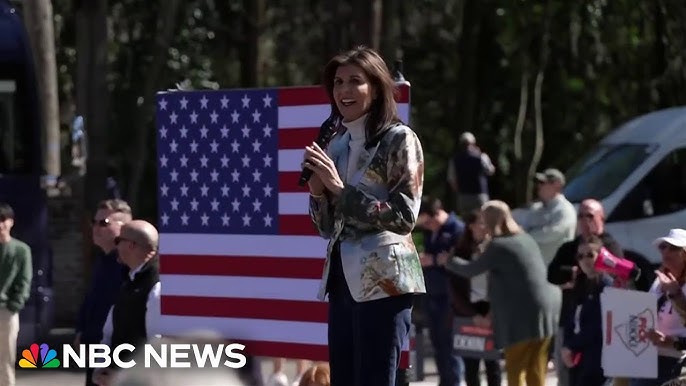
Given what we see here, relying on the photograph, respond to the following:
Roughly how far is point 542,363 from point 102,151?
986 cm

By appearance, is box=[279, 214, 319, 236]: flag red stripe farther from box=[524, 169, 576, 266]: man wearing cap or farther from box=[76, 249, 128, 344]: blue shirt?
box=[524, 169, 576, 266]: man wearing cap

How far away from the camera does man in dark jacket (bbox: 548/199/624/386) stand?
36.0 feet

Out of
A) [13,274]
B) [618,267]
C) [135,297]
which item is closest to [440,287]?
[13,274]

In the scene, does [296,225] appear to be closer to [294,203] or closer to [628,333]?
[294,203]

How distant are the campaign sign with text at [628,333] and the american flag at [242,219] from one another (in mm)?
2346

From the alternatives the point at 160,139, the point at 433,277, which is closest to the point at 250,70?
the point at 433,277

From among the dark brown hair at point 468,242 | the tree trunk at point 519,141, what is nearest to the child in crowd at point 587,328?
the dark brown hair at point 468,242

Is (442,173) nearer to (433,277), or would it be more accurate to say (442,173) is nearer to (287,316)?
(433,277)

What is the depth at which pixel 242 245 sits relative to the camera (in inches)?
300

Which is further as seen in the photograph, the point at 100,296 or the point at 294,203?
the point at 100,296

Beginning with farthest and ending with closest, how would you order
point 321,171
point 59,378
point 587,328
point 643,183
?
point 643,183 < point 59,378 < point 587,328 < point 321,171

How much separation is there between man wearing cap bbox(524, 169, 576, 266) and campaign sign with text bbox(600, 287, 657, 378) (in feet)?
20.5

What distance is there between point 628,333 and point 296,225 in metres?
2.57

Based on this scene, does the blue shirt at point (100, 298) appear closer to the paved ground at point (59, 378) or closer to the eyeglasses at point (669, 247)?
the eyeglasses at point (669, 247)
